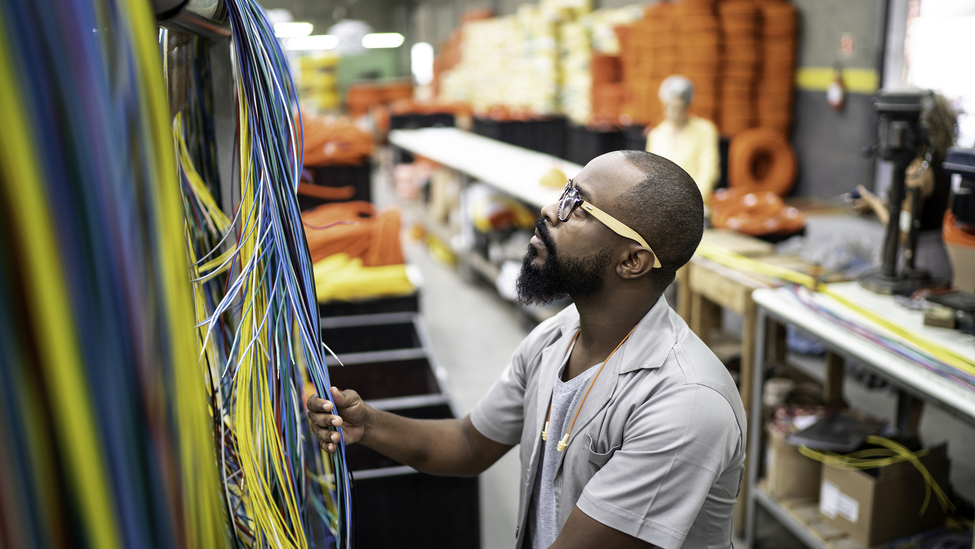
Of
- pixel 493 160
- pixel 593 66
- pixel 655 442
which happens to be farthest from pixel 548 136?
pixel 655 442

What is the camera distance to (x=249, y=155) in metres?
1.04

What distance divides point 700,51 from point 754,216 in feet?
8.75

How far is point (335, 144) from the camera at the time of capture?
4.58m

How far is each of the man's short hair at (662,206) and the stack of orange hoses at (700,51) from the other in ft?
16.6

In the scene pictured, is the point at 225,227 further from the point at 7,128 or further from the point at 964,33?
the point at 964,33

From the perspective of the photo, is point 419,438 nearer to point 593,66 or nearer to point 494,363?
point 494,363

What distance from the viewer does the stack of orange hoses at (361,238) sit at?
3.74 m

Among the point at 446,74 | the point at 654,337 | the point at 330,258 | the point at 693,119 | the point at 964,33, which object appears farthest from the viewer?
the point at 446,74

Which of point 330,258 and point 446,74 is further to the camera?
point 446,74

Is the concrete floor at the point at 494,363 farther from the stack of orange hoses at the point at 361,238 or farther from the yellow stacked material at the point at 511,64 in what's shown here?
the yellow stacked material at the point at 511,64

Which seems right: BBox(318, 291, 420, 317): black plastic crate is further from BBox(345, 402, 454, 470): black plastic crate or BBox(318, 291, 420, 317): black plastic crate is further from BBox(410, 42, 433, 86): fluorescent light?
BBox(410, 42, 433, 86): fluorescent light

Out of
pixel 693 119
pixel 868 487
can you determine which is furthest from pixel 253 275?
pixel 693 119

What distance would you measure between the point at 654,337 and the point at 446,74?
14.2 meters

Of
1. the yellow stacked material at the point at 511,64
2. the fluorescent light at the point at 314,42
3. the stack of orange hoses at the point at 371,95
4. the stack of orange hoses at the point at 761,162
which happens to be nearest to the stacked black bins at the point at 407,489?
the stack of orange hoses at the point at 761,162
